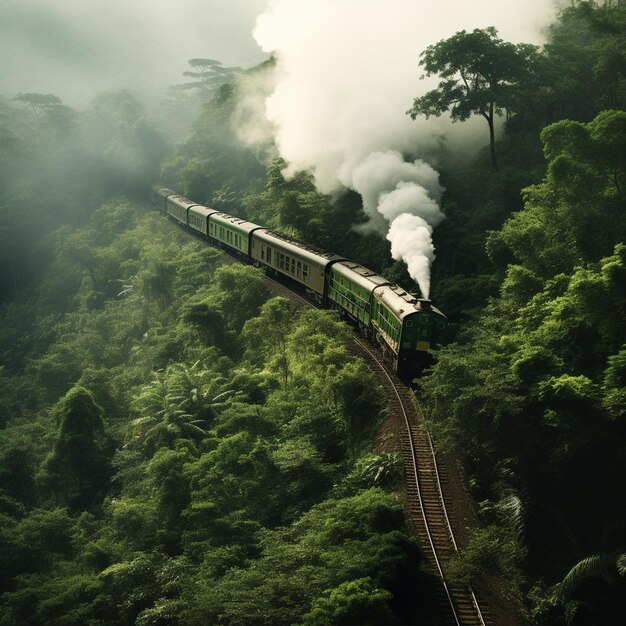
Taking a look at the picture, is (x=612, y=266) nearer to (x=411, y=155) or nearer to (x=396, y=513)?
(x=396, y=513)

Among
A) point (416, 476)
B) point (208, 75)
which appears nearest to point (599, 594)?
point (416, 476)

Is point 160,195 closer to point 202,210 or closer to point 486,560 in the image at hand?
point 202,210

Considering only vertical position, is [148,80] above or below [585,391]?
above

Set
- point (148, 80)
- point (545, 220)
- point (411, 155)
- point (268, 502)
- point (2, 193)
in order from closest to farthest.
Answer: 1. point (268, 502)
2. point (545, 220)
3. point (411, 155)
4. point (2, 193)
5. point (148, 80)

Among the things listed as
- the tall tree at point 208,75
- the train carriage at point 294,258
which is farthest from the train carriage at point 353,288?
the tall tree at point 208,75

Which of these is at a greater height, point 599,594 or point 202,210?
point 202,210

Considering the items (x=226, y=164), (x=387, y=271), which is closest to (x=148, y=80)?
(x=226, y=164)

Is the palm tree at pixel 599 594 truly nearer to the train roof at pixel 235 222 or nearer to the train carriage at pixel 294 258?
the train carriage at pixel 294 258
